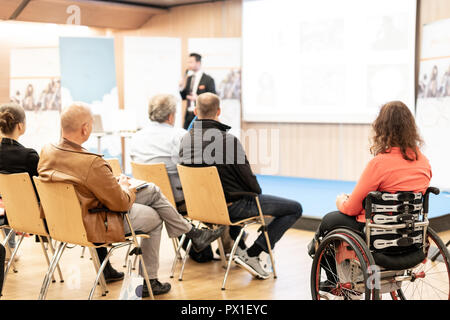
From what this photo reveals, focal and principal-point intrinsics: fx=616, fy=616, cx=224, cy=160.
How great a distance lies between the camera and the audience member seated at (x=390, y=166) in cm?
306

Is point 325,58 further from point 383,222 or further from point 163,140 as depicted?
point 383,222

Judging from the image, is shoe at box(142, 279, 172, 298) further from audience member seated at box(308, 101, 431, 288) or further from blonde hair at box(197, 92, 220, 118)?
audience member seated at box(308, 101, 431, 288)

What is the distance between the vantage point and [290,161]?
30.6ft

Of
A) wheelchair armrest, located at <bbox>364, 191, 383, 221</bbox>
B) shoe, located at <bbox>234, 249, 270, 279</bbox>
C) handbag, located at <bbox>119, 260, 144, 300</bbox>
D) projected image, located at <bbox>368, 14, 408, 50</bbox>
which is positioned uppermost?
projected image, located at <bbox>368, 14, 408, 50</bbox>

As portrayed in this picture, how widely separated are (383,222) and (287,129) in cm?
633

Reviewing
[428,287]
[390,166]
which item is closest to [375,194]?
[390,166]

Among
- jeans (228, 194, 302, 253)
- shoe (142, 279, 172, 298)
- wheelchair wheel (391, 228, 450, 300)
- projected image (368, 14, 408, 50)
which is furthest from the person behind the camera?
projected image (368, 14, 408, 50)

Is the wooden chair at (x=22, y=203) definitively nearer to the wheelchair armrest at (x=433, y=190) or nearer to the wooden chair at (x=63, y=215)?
the wooden chair at (x=63, y=215)

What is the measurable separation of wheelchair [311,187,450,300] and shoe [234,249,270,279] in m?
1.03

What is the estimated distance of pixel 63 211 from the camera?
11.3 feet

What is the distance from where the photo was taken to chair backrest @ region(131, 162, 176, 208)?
451 centimetres

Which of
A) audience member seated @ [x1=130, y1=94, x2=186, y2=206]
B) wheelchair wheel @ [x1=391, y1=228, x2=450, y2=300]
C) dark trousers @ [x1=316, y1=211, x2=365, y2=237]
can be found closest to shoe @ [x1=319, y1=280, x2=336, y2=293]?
dark trousers @ [x1=316, y1=211, x2=365, y2=237]
